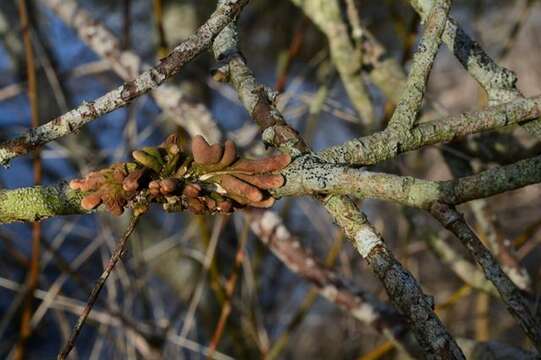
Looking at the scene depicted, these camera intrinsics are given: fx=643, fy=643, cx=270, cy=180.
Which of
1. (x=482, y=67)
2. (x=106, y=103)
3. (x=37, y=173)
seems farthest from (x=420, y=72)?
(x=37, y=173)

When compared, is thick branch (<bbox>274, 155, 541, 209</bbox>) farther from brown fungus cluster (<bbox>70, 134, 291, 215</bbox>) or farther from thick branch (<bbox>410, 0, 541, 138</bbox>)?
thick branch (<bbox>410, 0, 541, 138</bbox>)

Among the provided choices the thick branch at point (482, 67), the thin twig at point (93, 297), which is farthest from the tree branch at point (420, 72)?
the thin twig at point (93, 297)

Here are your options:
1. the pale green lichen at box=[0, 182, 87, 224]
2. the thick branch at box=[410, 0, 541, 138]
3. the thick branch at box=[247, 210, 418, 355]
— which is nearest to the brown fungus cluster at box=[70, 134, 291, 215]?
the pale green lichen at box=[0, 182, 87, 224]

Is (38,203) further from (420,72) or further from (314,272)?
(314,272)

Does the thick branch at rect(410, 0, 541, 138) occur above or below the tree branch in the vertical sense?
above

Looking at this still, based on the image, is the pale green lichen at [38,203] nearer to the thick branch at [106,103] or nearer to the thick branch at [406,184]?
the thick branch at [106,103]
